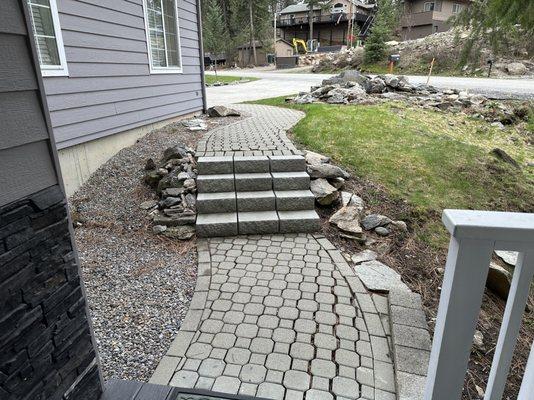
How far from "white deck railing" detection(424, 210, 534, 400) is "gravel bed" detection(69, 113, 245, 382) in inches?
69.2

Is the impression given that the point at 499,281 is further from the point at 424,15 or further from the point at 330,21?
the point at 330,21

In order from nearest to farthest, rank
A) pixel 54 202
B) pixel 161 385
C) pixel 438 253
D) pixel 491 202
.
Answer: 1. pixel 54 202
2. pixel 161 385
3. pixel 438 253
4. pixel 491 202

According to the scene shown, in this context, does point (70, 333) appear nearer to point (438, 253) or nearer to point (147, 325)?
point (147, 325)

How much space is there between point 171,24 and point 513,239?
807 cm

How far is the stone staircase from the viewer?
162 inches

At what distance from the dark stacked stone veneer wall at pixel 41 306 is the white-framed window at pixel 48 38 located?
12.3 ft

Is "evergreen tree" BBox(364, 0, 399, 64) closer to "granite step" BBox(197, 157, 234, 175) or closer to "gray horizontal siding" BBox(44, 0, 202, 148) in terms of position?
"gray horizontal siding" BBox(44, 0, 202, 148)

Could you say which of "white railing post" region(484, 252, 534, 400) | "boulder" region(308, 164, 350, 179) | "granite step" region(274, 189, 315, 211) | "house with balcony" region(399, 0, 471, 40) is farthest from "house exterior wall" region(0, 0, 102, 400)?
"house with balcony" region(399, 0, 471, 40)

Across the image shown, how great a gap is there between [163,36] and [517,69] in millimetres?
19644

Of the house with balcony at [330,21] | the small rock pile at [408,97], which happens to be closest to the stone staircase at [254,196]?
the small rock pile at [408,97]

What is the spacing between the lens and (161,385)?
211 cm

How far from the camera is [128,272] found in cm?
342

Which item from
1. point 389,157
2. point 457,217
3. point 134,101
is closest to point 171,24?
point 134,101

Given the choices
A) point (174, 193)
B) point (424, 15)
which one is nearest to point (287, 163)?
point (174, 193)
